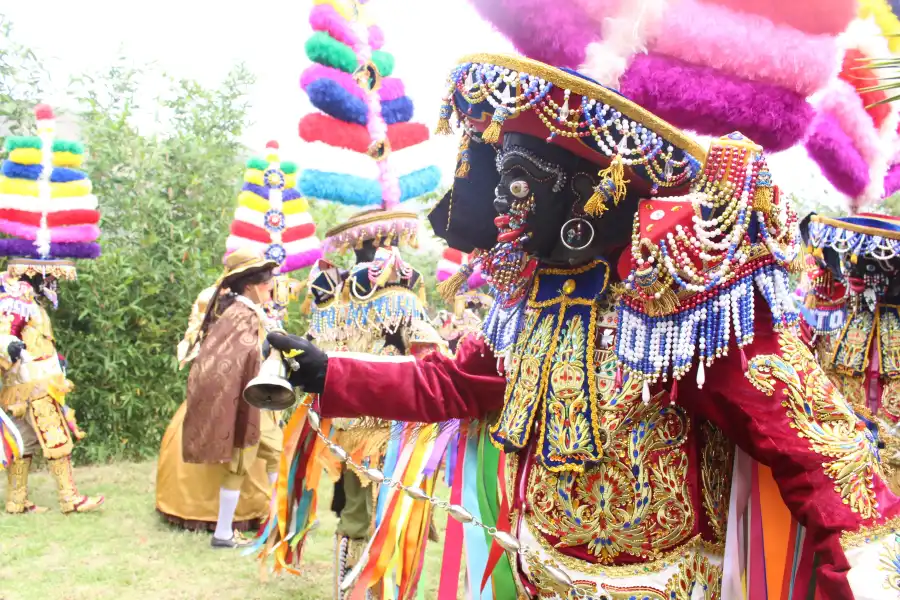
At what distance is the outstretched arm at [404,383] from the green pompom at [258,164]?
457 cm

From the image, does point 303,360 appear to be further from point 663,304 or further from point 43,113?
point 43,113

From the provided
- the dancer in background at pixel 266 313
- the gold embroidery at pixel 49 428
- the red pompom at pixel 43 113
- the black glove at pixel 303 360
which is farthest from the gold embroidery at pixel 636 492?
the red pompom at pixel 43 113

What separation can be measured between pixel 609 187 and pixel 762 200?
0.29 metres

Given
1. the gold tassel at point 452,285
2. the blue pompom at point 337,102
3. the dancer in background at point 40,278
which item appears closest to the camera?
the gold tassel at point 452,285

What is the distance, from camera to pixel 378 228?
4.41m

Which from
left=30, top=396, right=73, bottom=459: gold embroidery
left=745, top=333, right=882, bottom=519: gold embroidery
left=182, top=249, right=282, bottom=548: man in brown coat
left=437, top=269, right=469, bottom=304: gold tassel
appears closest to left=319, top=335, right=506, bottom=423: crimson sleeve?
left=437, top=269, right=469, bottom=304: gold tassel

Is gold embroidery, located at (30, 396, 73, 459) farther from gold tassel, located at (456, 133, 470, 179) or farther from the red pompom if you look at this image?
A: gold tassel, located at (456, 133, 470, 179)

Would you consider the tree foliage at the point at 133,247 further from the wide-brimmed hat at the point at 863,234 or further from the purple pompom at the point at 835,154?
the purple pompom at the point at 835,154

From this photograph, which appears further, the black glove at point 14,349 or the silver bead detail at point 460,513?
the black glove at point 14,349

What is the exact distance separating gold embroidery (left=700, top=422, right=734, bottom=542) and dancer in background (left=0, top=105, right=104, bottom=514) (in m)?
5.23

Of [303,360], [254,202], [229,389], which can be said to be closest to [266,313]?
[229,389]

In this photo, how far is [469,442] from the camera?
2250mm

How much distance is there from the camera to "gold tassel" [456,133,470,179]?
1966 mm

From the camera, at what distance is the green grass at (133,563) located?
15.4 ft
